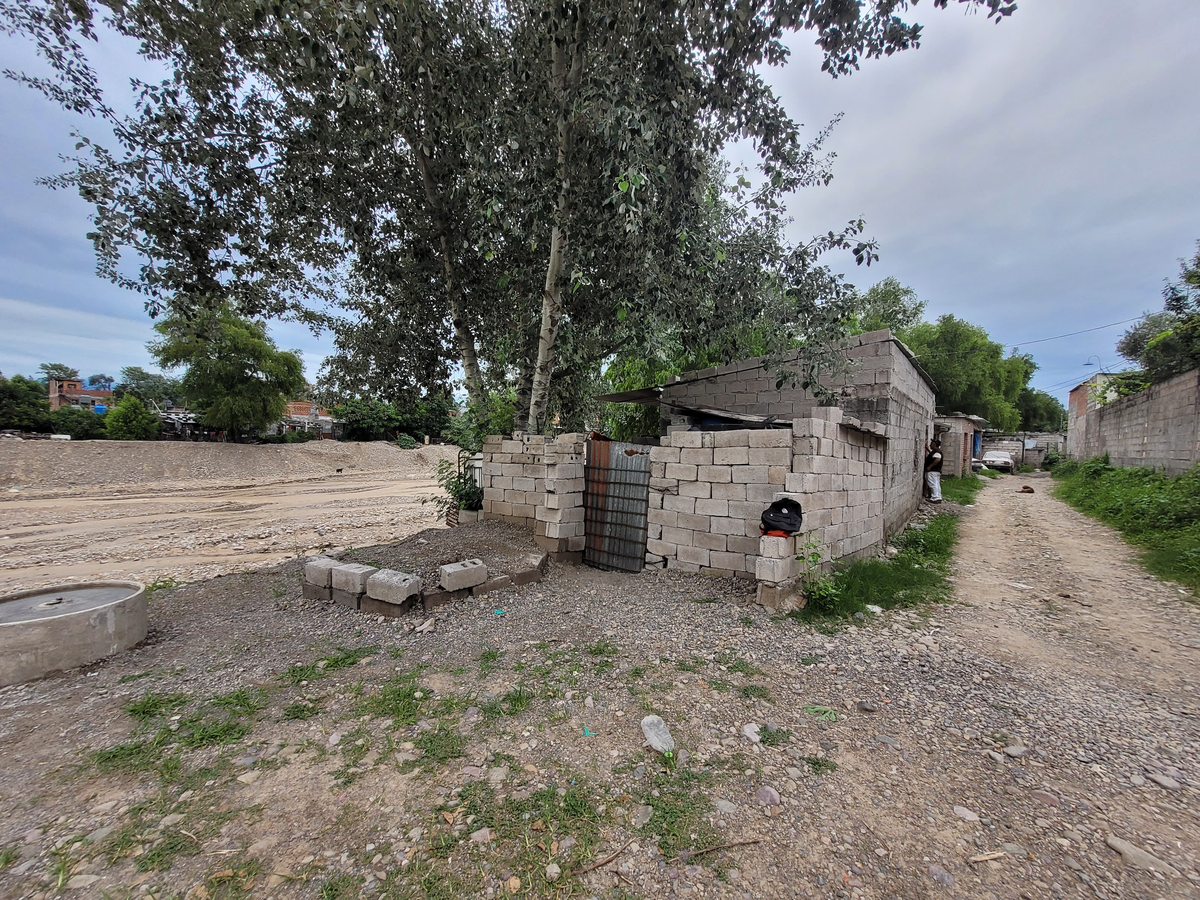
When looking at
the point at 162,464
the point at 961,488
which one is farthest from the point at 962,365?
the point at 162,464

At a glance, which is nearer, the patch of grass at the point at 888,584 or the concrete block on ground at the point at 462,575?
the patch of grass at the point at 888,584

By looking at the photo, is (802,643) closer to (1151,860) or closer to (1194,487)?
(1151,860)

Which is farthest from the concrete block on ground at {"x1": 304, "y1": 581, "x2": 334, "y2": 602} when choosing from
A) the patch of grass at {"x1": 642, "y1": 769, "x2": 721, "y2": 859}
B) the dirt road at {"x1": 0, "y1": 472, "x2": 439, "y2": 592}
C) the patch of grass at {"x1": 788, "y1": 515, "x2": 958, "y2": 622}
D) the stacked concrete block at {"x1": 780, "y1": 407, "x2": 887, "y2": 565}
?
the stacked concrete block at {"x1": 780, "y1": 407, "x2": 887, "y2": 565}

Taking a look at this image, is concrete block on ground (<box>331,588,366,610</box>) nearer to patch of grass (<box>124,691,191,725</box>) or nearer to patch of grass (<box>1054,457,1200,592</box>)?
patch of grass (<box>124,691,191,725</box>)

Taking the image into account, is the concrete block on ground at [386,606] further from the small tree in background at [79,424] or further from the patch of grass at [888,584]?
the small tree in background at [79,424]

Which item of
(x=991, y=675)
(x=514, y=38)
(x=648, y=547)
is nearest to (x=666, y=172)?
(x=514, y=38)

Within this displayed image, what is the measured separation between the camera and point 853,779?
8.53 ft

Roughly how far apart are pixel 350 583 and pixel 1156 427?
58.0 feet

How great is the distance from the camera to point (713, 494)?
19.1ft

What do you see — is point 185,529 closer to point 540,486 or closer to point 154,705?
point 540,486

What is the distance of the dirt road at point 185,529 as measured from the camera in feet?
25.9

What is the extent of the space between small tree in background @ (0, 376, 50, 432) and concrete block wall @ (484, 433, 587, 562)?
34413mm

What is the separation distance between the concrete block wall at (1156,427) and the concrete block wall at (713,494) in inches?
426

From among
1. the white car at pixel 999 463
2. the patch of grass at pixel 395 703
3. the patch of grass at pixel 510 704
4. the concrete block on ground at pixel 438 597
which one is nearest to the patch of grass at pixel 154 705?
the patch of grass at pixel 395 703
